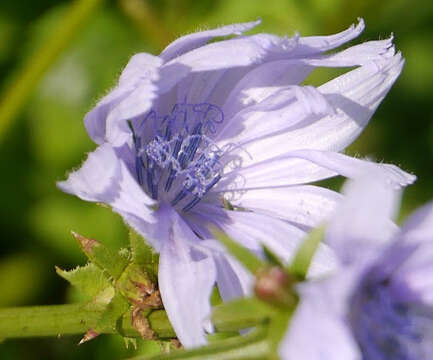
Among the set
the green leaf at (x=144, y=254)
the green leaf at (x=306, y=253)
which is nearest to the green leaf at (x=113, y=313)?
the green leaf at (x=144, y=254)

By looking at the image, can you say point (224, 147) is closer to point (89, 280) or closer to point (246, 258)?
point (89, 280)

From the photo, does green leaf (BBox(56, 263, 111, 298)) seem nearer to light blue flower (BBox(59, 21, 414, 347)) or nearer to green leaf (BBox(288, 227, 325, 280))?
light blue flower (BBox(59, 21, 414, 347))

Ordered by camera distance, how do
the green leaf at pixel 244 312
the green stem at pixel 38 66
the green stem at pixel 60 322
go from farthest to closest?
the green stem at pixel 38 66
the green stem at pixel 60 322
the green leaf at pixel 244 312

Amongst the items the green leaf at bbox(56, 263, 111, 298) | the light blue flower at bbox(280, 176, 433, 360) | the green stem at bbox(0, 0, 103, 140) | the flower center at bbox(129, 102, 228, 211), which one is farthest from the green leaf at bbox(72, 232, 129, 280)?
the green stem at bbox(0, 0, 103, 140)

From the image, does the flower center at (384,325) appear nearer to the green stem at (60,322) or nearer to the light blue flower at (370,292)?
the light blue flower at (370,292)

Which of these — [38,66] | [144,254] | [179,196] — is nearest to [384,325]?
[144,254]

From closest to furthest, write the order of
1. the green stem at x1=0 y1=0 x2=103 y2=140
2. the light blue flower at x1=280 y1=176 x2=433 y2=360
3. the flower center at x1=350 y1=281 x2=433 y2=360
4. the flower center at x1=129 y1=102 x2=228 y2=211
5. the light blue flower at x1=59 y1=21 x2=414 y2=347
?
1. the light blue flower at x1=280 y1=176 x2=433 y2=360
2. the flower center at x1=350 y1=281 x2=433 y2=360
3. the light blue flower at x1=59 y1=21 x2=414 y2=347
4. the flower center at x1=129 y1=102 x2=228 y2=211
5. the green stem at x1=0 y1=0 x2=103 y2=140

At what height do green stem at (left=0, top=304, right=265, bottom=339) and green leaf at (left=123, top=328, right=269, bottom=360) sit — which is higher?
green stem at (left=0, top=304, right=265, bottom=339)
